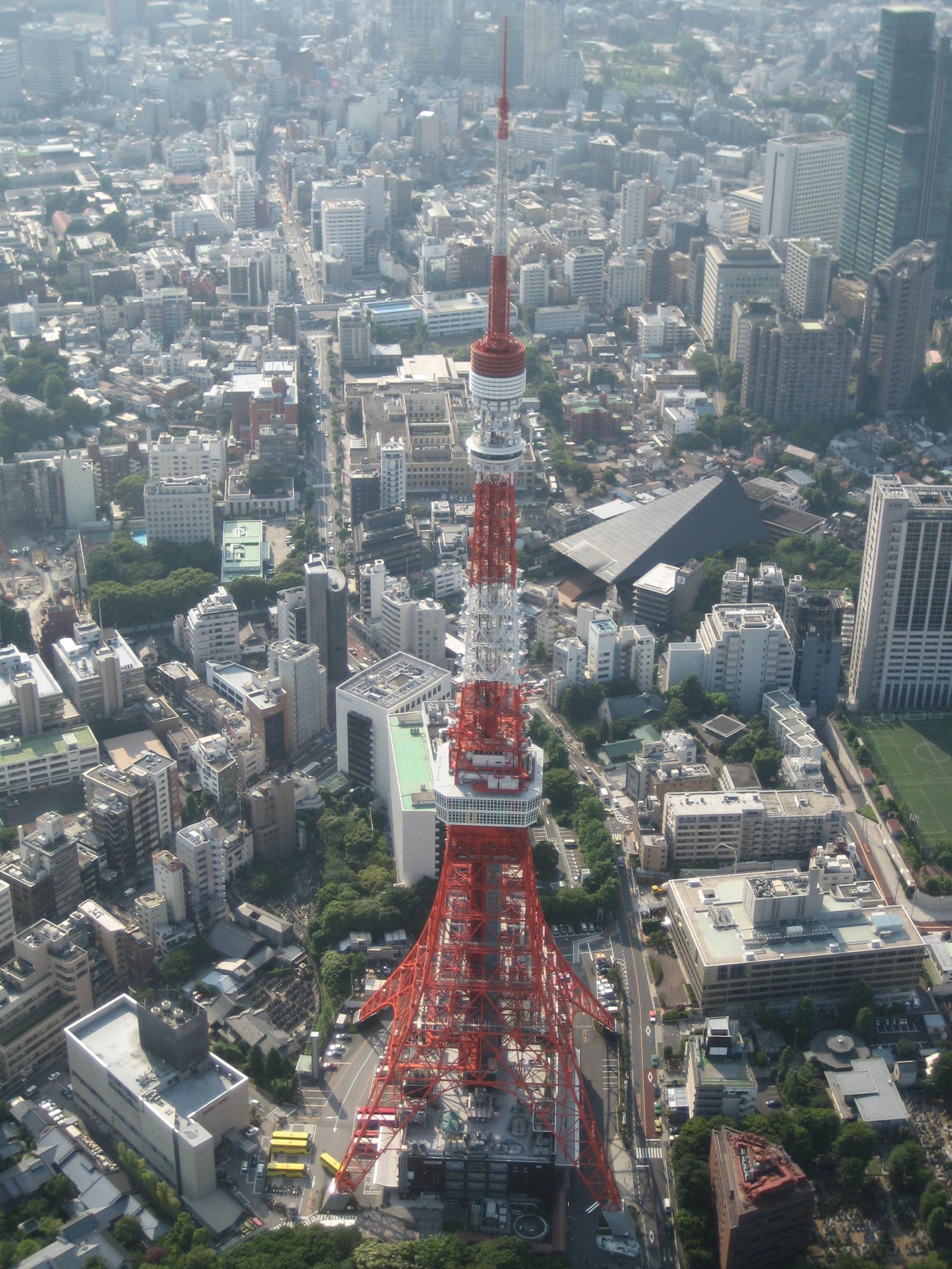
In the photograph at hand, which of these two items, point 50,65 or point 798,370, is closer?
point 798,370

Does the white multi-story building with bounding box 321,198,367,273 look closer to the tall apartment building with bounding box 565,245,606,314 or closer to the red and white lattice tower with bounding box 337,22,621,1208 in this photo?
the tall apartment building with bounding box 565,245,606,314

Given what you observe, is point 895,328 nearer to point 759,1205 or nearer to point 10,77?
point 759,1205

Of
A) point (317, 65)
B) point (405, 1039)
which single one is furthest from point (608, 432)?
point (317, 65)

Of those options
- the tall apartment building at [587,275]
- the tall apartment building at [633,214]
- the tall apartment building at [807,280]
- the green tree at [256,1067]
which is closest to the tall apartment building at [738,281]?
the tall apartment building at [807,280]

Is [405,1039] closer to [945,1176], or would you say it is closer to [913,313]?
[945,1176]

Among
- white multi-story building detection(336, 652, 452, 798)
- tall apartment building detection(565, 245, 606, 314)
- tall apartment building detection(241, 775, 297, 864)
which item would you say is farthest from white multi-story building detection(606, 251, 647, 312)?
tall apartment building detection(241, 775, 297, 864)

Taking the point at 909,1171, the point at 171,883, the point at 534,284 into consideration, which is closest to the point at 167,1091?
the point at 171,883
